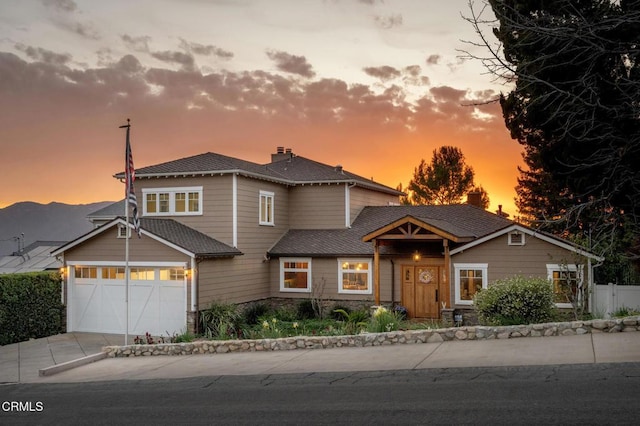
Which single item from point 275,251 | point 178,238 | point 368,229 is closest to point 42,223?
point 275,251

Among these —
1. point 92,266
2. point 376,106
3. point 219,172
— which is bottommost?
point 92,266

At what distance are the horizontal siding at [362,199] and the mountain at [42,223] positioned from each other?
50264mm

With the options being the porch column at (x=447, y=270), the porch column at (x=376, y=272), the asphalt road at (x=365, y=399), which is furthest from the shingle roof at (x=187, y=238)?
the asphalt road at (x=365, y=399)

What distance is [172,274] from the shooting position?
22.4 meters

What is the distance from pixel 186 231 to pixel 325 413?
16391 millimetres

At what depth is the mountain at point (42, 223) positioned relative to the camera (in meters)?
75.9

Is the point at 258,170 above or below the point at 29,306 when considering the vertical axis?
above

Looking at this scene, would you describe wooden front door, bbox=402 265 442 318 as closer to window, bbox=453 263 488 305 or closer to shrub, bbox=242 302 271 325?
window, bbox=453 263 488 305

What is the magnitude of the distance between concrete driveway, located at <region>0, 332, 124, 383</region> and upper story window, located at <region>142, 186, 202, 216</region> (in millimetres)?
5708

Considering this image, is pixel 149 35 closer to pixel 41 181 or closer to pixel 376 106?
pixel 376 106

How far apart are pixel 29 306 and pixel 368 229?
13678 millimetres

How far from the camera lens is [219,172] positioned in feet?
80.5

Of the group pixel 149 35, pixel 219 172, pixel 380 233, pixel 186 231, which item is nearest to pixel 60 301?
pixel 186 231

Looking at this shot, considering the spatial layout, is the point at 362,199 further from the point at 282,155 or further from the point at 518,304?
the point at 518,304
